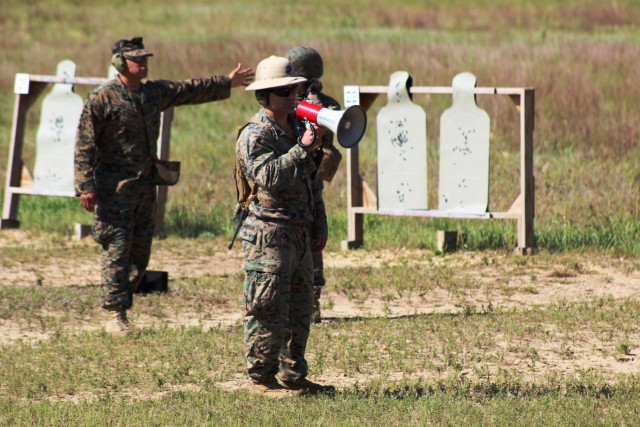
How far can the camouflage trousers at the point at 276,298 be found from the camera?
618 cm

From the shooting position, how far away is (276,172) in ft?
19.5

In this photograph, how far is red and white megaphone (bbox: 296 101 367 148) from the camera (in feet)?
18.5

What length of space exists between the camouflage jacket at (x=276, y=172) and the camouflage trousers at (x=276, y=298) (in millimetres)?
71

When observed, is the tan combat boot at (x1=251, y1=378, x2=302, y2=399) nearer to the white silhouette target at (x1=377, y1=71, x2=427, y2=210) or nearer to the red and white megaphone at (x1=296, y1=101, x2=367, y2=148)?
the red and white megaphone at (x1=296, y1=101, x2=367, y2=148)

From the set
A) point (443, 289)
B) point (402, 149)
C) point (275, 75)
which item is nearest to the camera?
point (275, 75)

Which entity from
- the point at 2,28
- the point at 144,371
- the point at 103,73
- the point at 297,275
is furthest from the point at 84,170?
the point at 2,28

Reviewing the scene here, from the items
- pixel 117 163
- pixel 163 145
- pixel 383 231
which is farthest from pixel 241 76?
pixel 383 231

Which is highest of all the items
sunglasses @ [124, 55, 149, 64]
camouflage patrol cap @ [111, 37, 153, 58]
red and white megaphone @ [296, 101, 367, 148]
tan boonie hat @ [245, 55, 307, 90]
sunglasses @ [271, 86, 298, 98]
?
camouflage patrol cap @ [111, 37, 153, 58]

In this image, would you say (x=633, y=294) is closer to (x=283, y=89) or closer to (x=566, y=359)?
(x=566, y=359)

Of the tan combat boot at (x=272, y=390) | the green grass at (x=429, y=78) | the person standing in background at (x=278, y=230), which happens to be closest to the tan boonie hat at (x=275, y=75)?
the person standing in background at (x=278, y=230)

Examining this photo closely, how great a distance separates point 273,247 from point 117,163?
104 inches

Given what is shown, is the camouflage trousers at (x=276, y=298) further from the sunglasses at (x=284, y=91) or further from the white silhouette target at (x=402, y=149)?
Answer: the white silhouette target at (x=402, y=149)

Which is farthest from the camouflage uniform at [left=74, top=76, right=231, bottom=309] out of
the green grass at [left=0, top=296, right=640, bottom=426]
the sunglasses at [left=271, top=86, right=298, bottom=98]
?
the sunglasses at [left=271, top=86, right=298, bottom=98]

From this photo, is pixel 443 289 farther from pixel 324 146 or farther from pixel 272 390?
pixel 272 390
